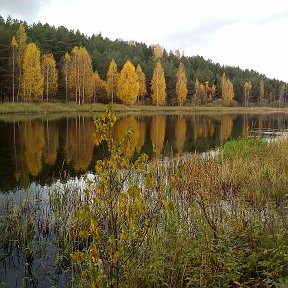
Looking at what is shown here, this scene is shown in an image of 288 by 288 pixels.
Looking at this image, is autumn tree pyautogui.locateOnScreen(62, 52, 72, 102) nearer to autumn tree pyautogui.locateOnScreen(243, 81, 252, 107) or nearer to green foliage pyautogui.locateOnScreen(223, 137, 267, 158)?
green foliage pyautogui.locateOnScreen(223, 137, 267, 158)

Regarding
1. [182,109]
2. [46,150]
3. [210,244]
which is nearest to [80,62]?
[182,109]

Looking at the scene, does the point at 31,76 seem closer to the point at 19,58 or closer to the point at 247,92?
the point at 19,58

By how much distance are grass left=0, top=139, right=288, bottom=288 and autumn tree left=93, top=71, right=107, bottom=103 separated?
66.4 metres

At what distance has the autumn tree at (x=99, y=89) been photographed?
7881cm

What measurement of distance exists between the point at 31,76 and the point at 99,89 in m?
20.9

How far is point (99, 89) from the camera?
8019cm

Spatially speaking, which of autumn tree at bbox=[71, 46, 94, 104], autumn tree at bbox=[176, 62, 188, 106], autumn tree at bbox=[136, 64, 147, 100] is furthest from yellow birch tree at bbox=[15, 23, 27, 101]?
autumn tree at bbox=[176, 62, 188, 106]

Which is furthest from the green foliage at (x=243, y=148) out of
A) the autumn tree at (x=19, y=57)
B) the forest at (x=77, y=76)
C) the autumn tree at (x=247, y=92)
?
the autumn tree at (x=247, y=92)

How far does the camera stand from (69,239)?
25.3 ft

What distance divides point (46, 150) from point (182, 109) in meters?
74.1

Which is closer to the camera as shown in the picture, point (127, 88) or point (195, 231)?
point (195, 231)

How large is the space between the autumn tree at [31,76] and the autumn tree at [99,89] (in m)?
16.1

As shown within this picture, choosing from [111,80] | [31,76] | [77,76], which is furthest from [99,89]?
[31,76]

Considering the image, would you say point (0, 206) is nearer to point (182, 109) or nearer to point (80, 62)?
point (80, 62)
